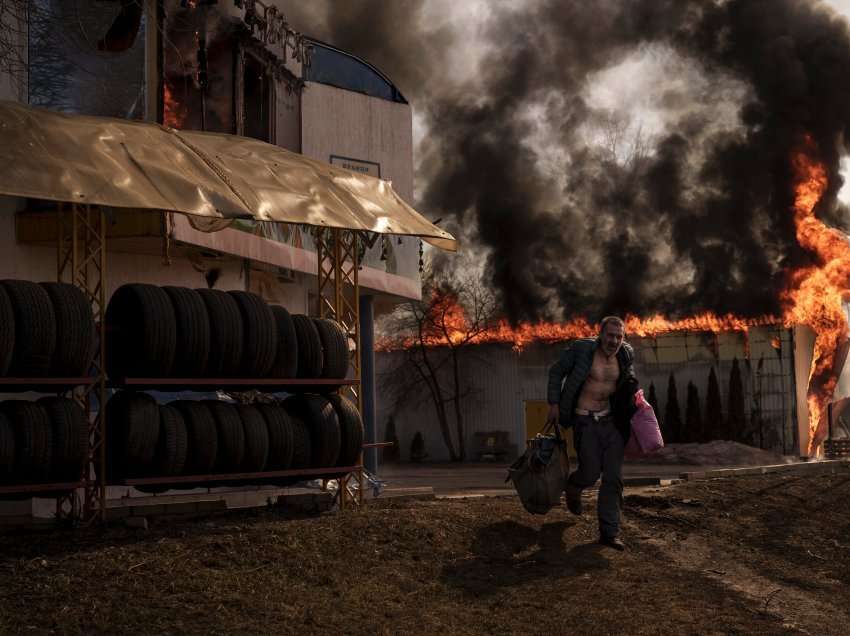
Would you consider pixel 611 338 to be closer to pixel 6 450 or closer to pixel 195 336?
pixel 195 336

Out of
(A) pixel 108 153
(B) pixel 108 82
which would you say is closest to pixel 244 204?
(A) pixel 108 153

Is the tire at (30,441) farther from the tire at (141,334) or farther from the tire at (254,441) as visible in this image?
the tire at (254,441)

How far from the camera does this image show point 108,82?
1759 cm

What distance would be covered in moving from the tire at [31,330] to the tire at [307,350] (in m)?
2.86

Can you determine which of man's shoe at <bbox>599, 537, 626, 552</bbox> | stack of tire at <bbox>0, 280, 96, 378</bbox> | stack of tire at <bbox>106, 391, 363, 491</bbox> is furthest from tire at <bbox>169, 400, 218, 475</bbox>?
man's shoe at <bbox>599, 537, 626, 552</bbox>

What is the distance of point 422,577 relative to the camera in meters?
9.76

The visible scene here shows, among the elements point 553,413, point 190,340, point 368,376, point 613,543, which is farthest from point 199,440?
point 368,376

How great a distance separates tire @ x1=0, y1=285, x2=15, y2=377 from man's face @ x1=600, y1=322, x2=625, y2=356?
5204 mm

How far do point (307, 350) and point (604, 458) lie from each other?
3.38m

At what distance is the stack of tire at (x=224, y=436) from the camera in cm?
1142

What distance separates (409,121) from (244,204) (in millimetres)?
16561

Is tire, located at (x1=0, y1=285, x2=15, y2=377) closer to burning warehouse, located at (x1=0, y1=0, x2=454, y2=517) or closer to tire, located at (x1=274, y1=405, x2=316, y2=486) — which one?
burning warehouse, located at (x1=0, y1=0, x2=454, y2=517)

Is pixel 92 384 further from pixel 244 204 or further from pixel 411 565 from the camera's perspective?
pixel 411 565

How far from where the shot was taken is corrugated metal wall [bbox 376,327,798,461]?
3956 cm
